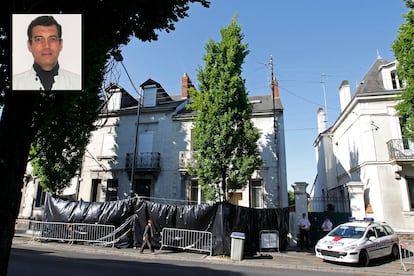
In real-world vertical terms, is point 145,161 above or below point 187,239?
above

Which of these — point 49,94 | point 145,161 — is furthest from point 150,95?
point 49,94

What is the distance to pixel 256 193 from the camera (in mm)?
17906

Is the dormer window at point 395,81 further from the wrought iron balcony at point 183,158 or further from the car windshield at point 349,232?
the wrought iron balcony at point 183,158

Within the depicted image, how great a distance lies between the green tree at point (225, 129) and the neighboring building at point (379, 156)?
599 cm

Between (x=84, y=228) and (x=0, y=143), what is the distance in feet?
38.8

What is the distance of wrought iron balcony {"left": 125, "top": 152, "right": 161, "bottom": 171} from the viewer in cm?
1934

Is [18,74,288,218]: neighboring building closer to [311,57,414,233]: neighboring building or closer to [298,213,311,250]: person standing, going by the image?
[298,213,311,250]: person standing

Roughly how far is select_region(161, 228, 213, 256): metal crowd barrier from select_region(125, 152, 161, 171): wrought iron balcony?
712 centimetres

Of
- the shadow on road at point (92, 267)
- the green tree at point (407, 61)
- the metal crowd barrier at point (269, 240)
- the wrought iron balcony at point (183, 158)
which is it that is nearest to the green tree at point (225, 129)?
the metal crowd barrier at point (269, 240)

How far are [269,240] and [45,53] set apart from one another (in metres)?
12.0

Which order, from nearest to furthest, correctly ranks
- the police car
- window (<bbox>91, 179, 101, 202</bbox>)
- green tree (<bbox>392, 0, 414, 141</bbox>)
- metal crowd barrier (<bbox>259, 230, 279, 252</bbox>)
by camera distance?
the police car < green tree (<bbox>392, 0, 414, 141</bbox>) < metal crowd barrier (<bbox>259, 230, 279, 252</bbox>) < window (<bbox>91, 179, 101, 202</bbox>)

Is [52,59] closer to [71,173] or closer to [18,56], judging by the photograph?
[18,56]

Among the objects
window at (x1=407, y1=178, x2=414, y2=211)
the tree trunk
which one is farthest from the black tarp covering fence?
the tree trunk

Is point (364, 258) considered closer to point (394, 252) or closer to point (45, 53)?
point (394, 252)
